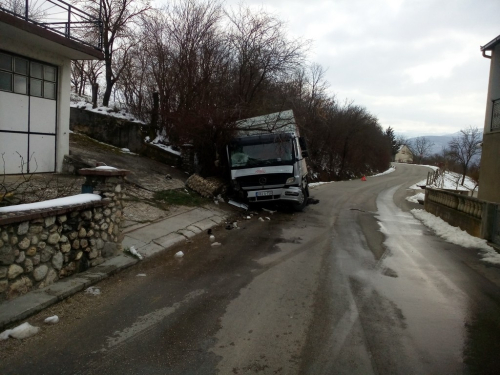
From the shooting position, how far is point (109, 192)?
634 centimetres

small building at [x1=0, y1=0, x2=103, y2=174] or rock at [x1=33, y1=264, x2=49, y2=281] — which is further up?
small building at [x1=0, y1=0, x2=103, y2=174]

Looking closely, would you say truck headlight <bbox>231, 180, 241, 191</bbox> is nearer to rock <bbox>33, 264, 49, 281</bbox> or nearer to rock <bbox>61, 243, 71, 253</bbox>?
rock <bbox>61, 243, 71, 253</bbox>

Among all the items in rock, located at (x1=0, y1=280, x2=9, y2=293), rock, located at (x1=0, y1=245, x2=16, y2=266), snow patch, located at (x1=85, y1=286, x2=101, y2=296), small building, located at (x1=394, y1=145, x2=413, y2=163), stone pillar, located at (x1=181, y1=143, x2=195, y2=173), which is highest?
small building, located at (x1=394, y1=145, x2=413, y2=163)

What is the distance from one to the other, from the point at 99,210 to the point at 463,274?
21.8 feet

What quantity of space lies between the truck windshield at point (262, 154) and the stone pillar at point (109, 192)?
6819 millimetres

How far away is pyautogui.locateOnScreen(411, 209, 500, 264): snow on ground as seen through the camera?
828 cm

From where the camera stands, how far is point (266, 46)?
17.2 metres

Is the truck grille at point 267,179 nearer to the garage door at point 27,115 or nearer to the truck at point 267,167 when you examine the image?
the truck at point 267,167

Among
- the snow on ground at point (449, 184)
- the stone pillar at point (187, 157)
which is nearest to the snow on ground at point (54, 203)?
the stone pillar at point (187, 157)

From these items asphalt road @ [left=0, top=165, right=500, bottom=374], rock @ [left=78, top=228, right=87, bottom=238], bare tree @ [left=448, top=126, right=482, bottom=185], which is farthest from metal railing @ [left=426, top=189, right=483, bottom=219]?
bare tree @ [left=448, top=126, right=482, bottom=185]

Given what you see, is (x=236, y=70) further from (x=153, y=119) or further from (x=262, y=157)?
(x=262, y=157)

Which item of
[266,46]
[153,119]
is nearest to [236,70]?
[266,46]

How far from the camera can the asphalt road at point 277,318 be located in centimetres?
354

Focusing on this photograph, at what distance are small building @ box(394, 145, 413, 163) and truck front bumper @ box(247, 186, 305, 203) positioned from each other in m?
115
